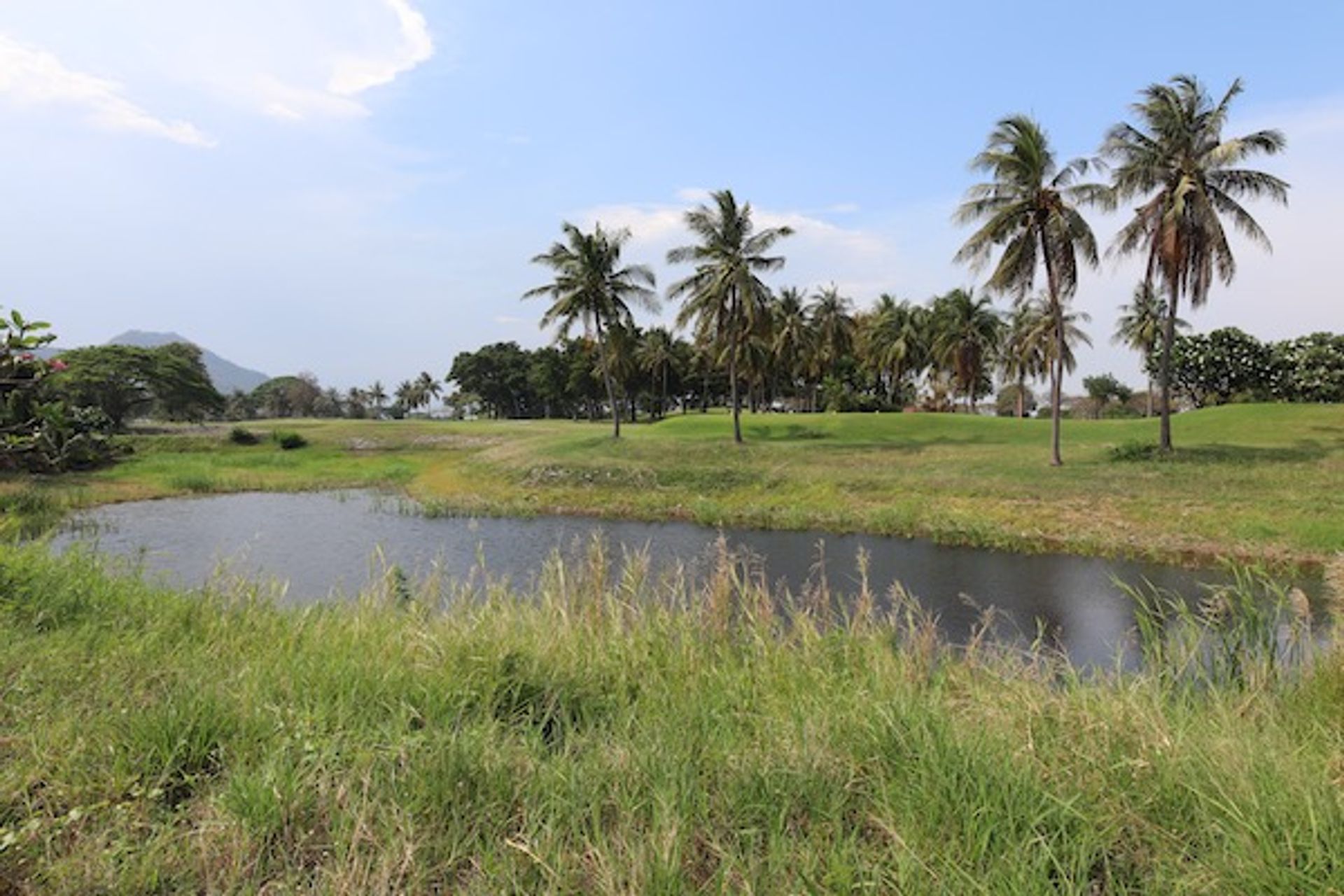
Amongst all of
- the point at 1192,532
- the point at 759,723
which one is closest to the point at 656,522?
the point at 1192,532

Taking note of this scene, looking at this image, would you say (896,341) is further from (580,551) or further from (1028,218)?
(580,551)

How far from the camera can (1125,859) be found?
9.02ft

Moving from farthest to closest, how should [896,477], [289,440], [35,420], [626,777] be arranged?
[289,440]
[896,477]
[35,420]
[626,777]

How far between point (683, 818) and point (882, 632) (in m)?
3.79

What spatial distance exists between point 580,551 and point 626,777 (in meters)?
14.1

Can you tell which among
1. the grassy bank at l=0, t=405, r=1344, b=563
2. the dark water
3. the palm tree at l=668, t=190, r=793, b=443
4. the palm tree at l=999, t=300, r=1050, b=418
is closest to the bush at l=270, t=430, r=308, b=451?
the grassy bank at l=0, t=405, r=1344, b=563

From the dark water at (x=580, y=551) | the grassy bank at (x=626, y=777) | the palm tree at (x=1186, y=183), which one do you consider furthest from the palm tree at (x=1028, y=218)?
the grassy bank at (x=626, y=777)

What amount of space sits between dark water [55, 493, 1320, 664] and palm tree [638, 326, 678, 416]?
179 ft

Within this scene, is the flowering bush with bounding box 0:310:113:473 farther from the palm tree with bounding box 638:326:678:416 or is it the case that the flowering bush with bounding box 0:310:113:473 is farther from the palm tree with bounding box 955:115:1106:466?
the palm tree with bounding box 638:326:678:416

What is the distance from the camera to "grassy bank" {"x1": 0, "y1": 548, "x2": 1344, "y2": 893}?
2615mm

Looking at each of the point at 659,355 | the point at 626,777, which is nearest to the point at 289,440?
the point at 659,355

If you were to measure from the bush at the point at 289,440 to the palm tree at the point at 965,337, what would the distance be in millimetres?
51205

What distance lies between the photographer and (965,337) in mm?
56219

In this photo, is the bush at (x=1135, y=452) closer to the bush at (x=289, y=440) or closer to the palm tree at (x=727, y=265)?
the palm tree at (x=727, y=265)
